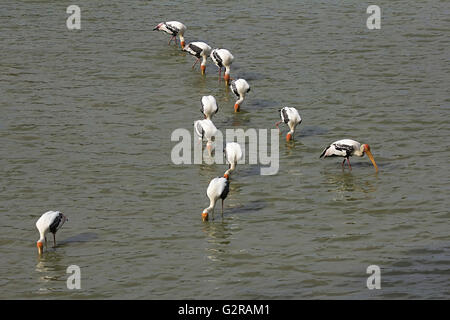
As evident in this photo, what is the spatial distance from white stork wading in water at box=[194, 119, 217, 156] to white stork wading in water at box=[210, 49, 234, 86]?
14.4 ft

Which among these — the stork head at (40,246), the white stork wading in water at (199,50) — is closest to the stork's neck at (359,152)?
the stork head at (40,246)

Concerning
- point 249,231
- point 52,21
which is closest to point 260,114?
point 249,231

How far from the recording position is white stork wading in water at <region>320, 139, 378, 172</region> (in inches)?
805

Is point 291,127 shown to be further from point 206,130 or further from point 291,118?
point 206,130

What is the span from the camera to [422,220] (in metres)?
18.1

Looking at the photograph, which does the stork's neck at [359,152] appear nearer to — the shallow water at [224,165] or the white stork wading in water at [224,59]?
the shallow water at [224,165]

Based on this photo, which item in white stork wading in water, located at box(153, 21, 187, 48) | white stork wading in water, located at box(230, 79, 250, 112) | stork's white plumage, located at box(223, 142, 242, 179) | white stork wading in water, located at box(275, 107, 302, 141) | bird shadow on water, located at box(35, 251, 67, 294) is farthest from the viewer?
white stork wading in water, located at box(153, 21, 187, 48)

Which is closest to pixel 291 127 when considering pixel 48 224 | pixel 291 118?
pixel 291 118

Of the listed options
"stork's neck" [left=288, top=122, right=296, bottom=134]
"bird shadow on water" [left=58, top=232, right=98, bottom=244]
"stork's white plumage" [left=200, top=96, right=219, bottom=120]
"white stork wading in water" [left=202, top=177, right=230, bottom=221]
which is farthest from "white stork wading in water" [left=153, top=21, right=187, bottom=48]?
"bird shadow on water" [left=58, top=232, right=98, bottom=244]

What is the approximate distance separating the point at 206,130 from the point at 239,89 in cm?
271

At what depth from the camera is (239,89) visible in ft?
79.9

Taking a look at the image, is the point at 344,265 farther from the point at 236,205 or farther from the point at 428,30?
the point at 428,30

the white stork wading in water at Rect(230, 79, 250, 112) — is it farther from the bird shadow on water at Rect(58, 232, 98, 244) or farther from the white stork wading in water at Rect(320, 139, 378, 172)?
the bird shadow on water at Rect(58, 232, 98, 244)
